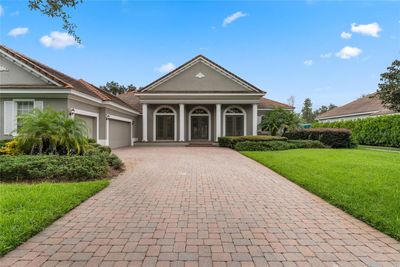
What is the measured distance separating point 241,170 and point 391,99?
12.2m

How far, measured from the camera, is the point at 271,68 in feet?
70.5

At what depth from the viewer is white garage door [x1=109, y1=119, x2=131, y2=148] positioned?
55.6 feet

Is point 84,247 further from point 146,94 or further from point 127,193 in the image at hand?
point 146,94

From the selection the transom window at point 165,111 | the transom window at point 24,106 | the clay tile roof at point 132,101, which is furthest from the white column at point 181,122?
the transom window at point 24,106

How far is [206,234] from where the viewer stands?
11.4 feet

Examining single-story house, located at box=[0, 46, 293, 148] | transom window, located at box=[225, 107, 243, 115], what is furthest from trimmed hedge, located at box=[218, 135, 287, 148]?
transom window, located at box=[225, 107, 243, 115]

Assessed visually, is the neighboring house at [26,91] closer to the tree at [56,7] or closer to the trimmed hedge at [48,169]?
the trimmed hedge at [48,169]

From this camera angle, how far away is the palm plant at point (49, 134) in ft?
27.2

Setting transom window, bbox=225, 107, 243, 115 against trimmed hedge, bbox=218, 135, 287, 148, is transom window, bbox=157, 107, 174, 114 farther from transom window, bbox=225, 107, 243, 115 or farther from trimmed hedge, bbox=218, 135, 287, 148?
trimmed hedge, bbox=218, 135, 287, 148

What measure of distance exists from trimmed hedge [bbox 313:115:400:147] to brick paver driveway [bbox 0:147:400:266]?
17.2 metres

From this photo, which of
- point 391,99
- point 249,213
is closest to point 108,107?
point 249,213

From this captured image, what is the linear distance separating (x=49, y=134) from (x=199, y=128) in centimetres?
1488

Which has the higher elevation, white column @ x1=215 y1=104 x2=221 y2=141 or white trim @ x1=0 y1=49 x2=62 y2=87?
white trim @ x1=0 y1=49 x2=62 y2=87

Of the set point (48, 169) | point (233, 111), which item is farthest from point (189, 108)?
point (48, 169)
